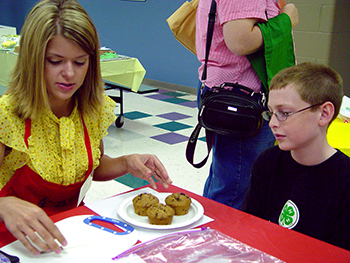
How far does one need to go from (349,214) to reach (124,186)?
6.19ft

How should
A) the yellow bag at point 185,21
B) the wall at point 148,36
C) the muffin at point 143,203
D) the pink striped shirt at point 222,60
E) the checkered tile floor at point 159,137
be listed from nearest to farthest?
1. the muffin at point 143,203
2. the pink striped shirt at point 222,60
3. the yellow bag at point 185,21
4. the checkered tile floor at point 159,137
5. the wall at point 148,36

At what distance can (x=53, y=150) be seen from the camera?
49.9 inches

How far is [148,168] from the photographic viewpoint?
51.1 inches

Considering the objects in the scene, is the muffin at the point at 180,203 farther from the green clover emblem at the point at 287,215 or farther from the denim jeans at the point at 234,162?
the denim jeans at the point at 234,162

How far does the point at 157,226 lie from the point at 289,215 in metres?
0.45

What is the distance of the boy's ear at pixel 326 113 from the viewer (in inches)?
47.9

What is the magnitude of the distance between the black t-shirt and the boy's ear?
0.35 feet

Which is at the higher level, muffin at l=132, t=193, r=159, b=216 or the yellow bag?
the yellow bag

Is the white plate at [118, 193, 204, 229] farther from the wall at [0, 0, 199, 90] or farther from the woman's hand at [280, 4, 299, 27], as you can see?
the wall at [0, 0, 199, 90]

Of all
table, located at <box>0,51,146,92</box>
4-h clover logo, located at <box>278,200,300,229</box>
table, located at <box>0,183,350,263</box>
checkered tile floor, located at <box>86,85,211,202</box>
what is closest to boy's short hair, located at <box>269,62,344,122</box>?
4-h clover logo, located at <box>278,200,300,229</box>

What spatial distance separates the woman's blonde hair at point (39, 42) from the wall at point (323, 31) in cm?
301

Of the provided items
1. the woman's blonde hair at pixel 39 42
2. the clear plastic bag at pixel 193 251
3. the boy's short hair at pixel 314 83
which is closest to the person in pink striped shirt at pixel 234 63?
the boy's short hair at pixel 314 83

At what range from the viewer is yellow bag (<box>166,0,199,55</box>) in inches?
75.0

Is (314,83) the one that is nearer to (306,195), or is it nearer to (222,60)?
(306,195)
